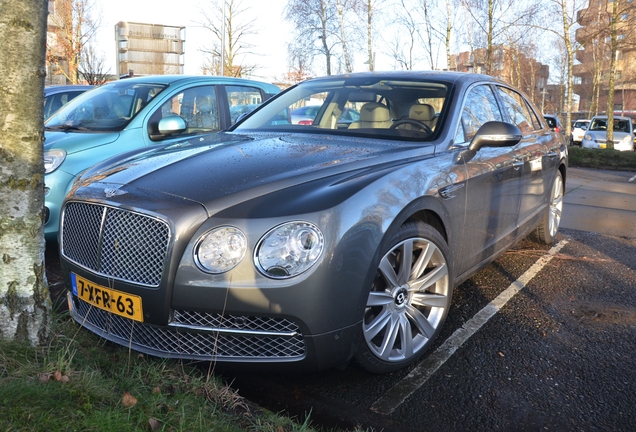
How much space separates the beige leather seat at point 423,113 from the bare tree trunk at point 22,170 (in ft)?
7.39

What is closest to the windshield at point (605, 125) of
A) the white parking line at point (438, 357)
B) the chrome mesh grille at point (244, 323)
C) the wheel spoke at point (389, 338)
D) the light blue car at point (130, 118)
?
the light blue car at point (130, 118)

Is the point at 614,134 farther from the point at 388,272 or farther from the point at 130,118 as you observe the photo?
the point at 388,272

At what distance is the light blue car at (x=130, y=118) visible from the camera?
5.07 meters

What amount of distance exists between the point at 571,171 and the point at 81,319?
561 inches

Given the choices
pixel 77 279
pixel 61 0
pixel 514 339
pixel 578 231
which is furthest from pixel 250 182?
pixel 61 0

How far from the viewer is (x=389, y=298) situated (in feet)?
9.98

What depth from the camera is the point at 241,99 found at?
7.07 m

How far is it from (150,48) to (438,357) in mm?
30720

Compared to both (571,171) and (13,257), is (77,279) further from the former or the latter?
(571,171)

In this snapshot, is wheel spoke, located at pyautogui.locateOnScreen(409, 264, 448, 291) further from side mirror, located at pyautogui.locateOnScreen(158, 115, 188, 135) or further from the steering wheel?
side mirror, located at pyautogui.locateOnScreen(158, 115, 188, 135)

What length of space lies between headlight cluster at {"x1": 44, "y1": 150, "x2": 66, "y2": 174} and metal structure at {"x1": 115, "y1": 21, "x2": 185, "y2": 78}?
1081 inches

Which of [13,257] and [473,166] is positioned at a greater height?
[473,166]

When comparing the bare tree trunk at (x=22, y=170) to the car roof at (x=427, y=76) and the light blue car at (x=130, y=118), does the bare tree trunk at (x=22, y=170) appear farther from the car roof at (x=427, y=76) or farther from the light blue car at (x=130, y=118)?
the car roof at (x=427, y=76)

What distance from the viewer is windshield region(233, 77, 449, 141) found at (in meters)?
3.99
